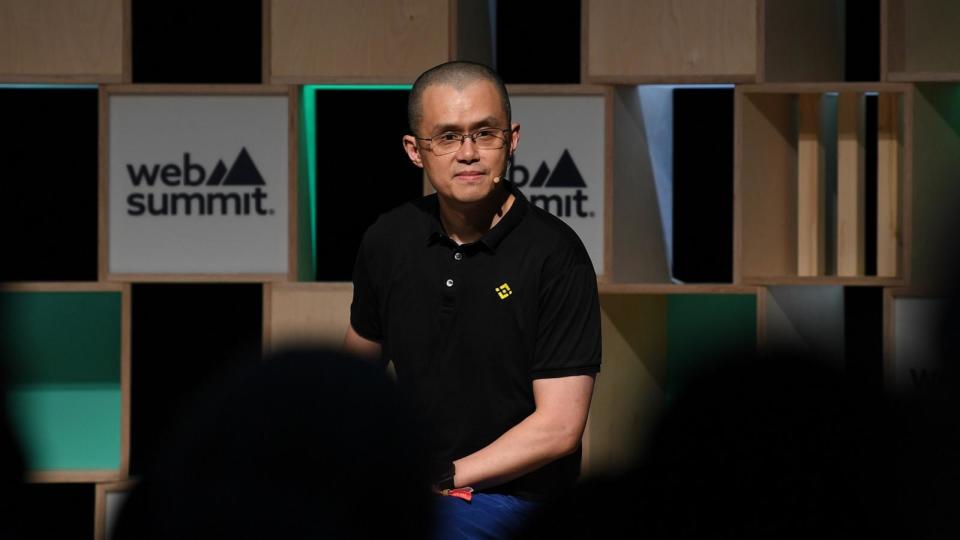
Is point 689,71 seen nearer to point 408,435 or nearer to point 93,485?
point 93,485

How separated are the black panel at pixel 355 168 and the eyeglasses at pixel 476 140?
1464mm

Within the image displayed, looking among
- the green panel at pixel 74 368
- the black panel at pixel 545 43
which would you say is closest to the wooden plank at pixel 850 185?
the black panel at pixel 545 43

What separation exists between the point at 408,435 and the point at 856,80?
10.1 ft

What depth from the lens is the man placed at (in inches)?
69.5

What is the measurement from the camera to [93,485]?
341 centimetres

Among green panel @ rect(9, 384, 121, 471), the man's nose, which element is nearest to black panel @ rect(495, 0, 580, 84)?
green panel @ rect(9, 384, 121, 471)

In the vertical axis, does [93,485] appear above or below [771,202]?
below

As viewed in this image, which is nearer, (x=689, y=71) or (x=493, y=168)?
(x=493, y=168)

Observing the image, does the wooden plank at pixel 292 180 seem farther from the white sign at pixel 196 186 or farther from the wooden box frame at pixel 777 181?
the wooden box frame at pixel 777 181

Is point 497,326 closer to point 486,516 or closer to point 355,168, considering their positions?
point 486,516

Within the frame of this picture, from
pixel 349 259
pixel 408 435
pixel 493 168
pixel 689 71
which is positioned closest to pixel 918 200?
pixel 689 71

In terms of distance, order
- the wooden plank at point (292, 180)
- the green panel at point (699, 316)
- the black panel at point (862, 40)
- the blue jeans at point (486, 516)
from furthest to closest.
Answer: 1. the green panel at point (699, 316)
2. the black panel at point (862, 40)
3. the wooden plank at point (292, 180)
4. the blue jeans at point (486, 516)

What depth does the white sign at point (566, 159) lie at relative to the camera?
3.15 meters

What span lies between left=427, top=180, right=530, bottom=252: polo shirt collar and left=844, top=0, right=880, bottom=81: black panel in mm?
1715
